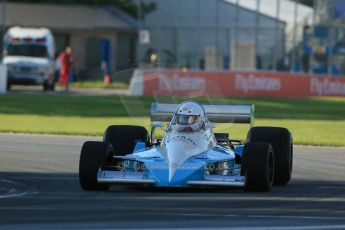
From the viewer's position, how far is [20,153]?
20.7 metres

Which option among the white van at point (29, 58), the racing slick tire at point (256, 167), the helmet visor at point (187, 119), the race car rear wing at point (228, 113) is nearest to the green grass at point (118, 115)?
the race car rear wing at point (228, 113)

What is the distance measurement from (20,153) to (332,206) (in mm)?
8784

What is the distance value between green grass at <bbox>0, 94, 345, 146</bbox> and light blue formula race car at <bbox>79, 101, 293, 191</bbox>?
6.12 feet

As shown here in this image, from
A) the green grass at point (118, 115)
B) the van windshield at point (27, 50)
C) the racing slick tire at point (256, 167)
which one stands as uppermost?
the van windshield at point (27, 50)

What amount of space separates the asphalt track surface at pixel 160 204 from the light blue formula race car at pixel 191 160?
0.18 m

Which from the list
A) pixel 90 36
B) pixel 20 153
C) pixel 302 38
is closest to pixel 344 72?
pixel 302 38

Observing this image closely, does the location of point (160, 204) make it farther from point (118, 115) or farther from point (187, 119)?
point (118, 115)

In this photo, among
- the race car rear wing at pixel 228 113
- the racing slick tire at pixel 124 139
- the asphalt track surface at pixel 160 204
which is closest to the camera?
the asphalt track surface at pixel 160 204

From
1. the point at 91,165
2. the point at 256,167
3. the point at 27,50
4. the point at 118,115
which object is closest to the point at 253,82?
the point at 27,50

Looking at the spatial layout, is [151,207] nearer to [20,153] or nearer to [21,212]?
[21,212]

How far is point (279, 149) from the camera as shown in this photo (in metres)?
16.2

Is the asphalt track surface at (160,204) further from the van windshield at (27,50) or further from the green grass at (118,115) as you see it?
the van windshield at (27,50)

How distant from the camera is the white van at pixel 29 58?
47.7 m

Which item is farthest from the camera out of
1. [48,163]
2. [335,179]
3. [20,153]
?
[20,153]
